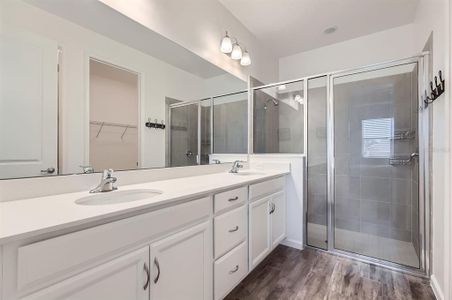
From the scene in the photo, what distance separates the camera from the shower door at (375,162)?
213 centimetres

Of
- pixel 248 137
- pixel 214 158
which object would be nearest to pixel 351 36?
pixel 248 137

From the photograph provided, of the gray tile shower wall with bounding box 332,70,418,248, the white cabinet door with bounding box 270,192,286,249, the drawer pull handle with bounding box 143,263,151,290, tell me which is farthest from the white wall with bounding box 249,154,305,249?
the drawer pull handle with bounding box 143,263,151,290

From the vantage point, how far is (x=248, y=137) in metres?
2.71

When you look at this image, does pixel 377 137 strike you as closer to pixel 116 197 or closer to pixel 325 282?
pixel 325 282

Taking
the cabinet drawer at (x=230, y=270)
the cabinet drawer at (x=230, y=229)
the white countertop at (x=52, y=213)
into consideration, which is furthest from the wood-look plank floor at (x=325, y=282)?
the white countertop at (x=52, y=213)

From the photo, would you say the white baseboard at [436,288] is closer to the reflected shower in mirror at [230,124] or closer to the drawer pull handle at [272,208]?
the drawer pull handle at [272,208]

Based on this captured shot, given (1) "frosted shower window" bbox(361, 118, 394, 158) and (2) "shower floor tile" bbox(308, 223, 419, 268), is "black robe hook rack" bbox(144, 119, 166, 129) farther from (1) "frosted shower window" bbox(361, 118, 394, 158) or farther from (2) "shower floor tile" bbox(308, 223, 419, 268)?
(1) "frosted shower window" bbox(361, 118, 394, 158)

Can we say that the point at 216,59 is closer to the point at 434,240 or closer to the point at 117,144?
the point at 117,144

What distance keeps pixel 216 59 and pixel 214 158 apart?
102 cm

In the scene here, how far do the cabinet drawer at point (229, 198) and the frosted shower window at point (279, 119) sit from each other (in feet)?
3.90

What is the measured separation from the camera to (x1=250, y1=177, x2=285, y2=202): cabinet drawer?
1.73m

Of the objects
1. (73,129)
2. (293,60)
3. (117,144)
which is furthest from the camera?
(293,60)

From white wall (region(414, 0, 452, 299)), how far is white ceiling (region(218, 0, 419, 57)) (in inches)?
20.6

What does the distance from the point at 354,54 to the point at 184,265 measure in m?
3.21
